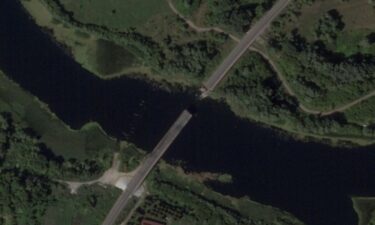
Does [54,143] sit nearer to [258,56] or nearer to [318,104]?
[258,56]

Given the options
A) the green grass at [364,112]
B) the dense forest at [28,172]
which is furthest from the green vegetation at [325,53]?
the dense forest at [28,172]

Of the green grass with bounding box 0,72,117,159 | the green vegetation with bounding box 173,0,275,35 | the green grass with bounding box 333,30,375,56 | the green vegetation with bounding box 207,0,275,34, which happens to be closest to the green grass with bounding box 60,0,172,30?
the green vegetation with bounding box 173,0,275,35

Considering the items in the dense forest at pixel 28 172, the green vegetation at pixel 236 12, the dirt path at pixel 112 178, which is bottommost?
the dense forest at pixel 28 172

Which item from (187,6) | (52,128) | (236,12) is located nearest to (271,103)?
(236,12)

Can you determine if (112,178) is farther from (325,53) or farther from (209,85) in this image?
(325,53)

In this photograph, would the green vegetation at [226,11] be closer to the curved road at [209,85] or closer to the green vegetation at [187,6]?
the green vegetation at [187,6]
